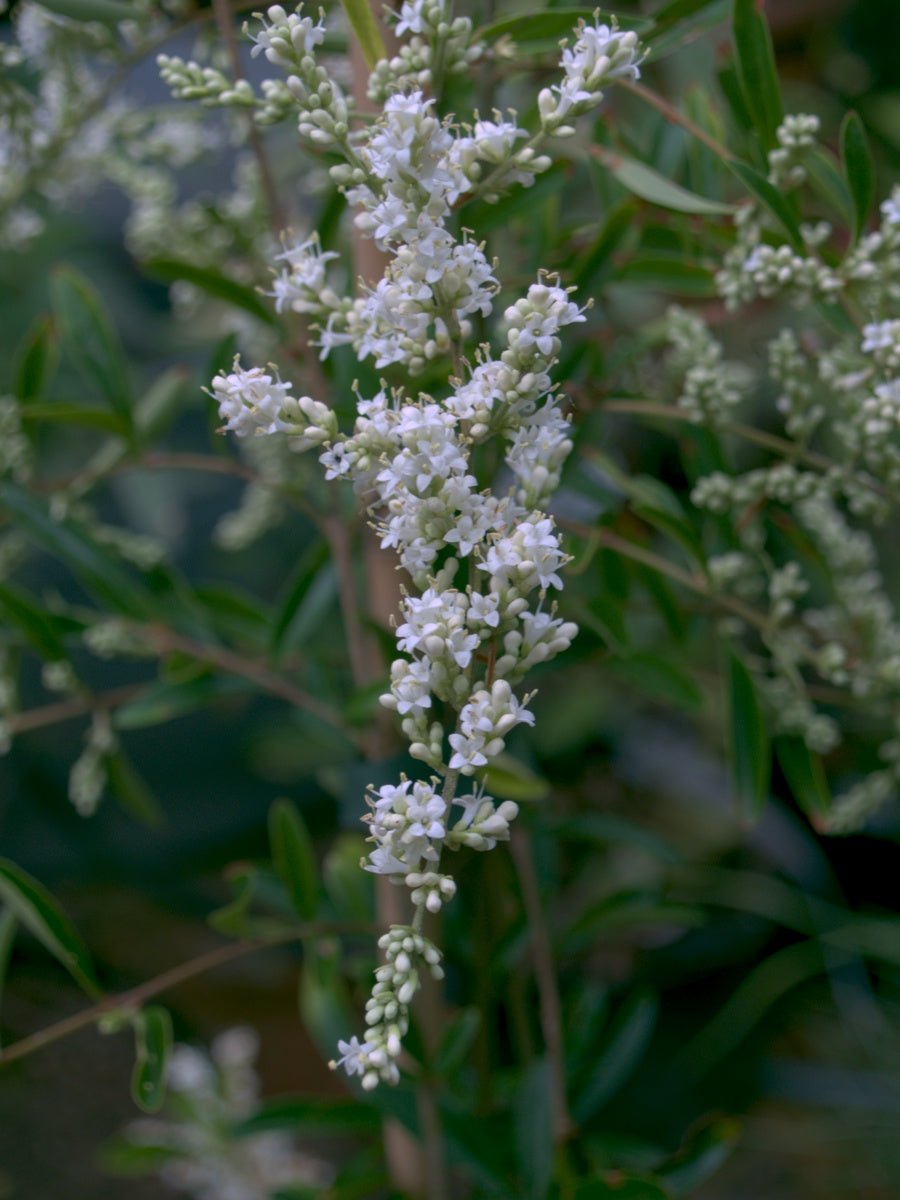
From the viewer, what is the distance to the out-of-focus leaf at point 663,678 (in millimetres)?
712

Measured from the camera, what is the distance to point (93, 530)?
794mm

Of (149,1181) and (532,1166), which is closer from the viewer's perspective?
(532,1166)

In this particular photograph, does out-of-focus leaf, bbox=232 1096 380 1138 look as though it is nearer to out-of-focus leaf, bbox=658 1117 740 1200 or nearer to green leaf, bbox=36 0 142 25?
out-of-focus leaf, bbox=658 1117 740 1200

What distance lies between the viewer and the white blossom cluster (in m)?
0.40

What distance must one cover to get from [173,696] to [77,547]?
0.11 meters

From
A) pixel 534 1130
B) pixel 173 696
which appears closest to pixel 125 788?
pixel 173 696

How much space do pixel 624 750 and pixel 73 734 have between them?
2.36 feet

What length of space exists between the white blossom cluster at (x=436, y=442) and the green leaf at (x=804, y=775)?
1.08ft

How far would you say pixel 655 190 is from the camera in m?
0.56

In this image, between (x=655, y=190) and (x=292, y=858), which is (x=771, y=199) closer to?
(x=655, y=190)

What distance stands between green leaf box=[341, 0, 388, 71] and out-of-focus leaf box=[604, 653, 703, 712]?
1.19 ft

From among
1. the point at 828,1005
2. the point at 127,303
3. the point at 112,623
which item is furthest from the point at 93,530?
the point at 828,1005

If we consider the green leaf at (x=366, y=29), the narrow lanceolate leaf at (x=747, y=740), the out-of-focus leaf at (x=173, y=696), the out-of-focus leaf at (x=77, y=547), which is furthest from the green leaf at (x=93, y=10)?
the narrow lanceolate leaf at (x=747, y=740)

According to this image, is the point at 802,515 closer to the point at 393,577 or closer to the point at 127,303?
the point at 393,577
